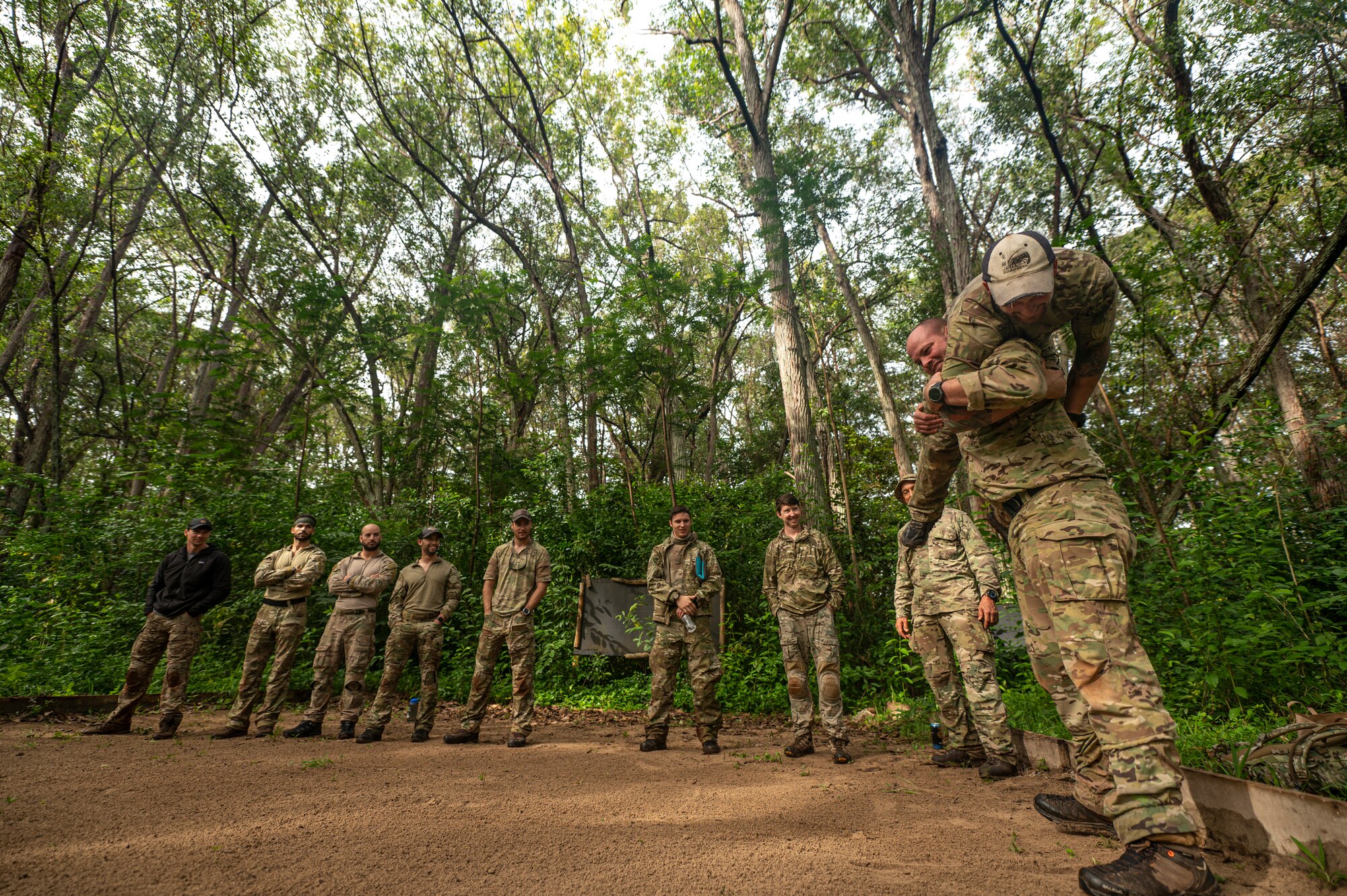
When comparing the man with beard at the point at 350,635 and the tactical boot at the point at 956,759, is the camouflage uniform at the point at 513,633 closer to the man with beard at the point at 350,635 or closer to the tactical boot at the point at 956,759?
the man with beard at the point at 350,635

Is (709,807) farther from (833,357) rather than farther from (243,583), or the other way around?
(833,357)

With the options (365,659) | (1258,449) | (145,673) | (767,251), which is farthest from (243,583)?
(1258,449)

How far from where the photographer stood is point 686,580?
5.42m

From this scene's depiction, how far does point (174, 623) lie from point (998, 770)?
24.3 feet

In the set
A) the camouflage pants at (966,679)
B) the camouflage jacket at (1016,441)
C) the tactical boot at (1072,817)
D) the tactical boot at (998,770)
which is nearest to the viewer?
the camouflage jacket at (1016,441)

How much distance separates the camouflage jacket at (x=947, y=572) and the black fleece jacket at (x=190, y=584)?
6.61 metres

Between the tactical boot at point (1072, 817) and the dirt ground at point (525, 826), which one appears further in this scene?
the tactical boot at point (1072, 817)

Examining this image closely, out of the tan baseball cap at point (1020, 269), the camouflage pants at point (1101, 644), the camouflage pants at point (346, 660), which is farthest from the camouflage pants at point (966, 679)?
the camouflage pants at point (346, 660)

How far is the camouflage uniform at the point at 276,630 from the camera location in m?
5.82

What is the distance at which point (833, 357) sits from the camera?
18.4 metres

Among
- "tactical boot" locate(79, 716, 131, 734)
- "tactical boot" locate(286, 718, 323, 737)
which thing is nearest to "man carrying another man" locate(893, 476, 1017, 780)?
"tactical boot" locate(286, 718, 323, 737)

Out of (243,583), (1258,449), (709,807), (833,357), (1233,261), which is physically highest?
(833,357)

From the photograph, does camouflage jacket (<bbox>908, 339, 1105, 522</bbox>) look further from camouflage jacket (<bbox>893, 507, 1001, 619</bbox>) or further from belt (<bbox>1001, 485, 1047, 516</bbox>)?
camouflage jacket (<bbox>893, 507, 1001, 619</bbox>)

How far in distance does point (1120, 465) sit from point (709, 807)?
5408mm
